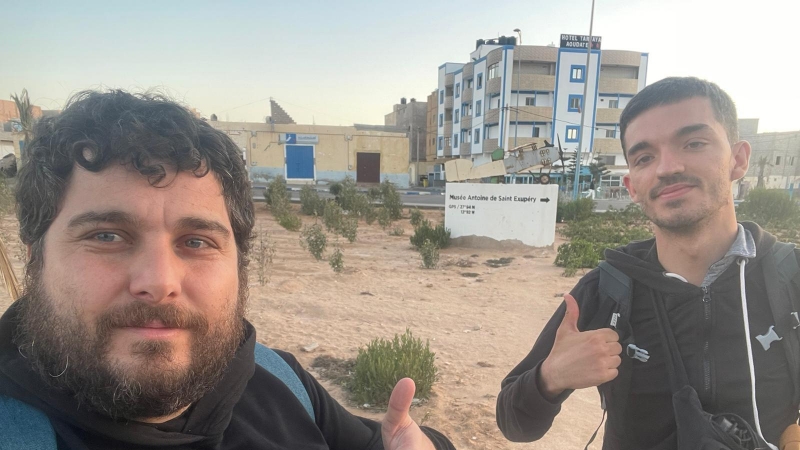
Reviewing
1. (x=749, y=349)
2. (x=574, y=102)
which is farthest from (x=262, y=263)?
(x=574, y=102)

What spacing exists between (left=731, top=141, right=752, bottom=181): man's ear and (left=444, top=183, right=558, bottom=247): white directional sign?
27.5 feet

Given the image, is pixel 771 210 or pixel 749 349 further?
pixel 771 210

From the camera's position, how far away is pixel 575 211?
56.2ft

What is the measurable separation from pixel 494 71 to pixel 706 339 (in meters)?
46.8

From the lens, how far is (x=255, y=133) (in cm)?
3862

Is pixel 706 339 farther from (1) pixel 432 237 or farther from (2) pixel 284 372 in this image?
(1) pixel 432 237

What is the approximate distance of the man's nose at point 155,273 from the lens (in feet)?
3.43

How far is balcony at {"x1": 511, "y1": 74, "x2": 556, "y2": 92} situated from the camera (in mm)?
42375

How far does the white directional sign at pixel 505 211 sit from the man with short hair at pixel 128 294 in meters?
9.44

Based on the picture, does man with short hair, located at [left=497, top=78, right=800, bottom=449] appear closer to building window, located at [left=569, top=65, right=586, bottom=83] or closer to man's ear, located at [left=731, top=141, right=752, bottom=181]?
man's ear, located at [left=731, top=141, right=752, bottom=181]

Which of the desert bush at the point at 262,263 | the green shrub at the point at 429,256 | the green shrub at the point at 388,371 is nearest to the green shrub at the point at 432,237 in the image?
the green shrub at the point at 429,256

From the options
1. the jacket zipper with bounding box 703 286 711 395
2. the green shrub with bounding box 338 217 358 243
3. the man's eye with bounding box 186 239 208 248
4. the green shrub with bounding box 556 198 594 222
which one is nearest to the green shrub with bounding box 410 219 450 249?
the green shrub with bounding box 338 217 358 243

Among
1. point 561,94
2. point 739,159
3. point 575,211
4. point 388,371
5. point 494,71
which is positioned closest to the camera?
point 739,159

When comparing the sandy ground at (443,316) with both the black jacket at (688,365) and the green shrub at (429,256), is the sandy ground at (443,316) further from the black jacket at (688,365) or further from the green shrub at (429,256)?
the black jacket at (688,365)
